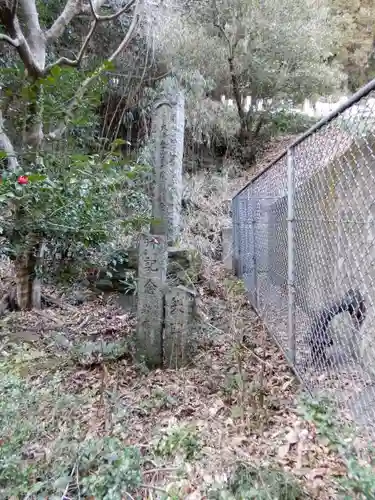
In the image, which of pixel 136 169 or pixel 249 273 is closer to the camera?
pixel 136 169

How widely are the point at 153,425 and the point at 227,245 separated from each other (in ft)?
16.2

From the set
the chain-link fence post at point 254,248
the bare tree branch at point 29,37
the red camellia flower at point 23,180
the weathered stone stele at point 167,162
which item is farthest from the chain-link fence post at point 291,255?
the bare tree branch at point 29,37

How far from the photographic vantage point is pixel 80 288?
5.00 metres

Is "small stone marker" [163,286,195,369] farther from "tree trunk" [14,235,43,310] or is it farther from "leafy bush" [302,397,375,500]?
"tree trunk" [14,235,43,310]

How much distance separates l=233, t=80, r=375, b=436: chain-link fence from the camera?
5.96 feet

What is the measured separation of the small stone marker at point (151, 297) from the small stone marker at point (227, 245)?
3.85m

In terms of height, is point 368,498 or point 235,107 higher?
point 235,107

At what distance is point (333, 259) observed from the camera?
233 centimetres

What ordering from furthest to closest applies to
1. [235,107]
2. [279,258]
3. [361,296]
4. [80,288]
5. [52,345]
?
[235,107]
[80,288]
[52,345]
[279,258]
[361,296]

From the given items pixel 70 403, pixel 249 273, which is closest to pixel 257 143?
pixel 249 273

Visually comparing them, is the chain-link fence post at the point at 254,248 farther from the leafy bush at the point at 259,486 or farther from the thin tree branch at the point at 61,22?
the thin tree branch at the point at 61,22

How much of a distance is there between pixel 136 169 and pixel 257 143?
8079 mm

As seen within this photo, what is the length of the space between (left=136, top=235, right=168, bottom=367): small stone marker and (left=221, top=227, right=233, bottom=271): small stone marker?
3.85 m

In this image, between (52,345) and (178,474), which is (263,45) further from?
(178,474)
